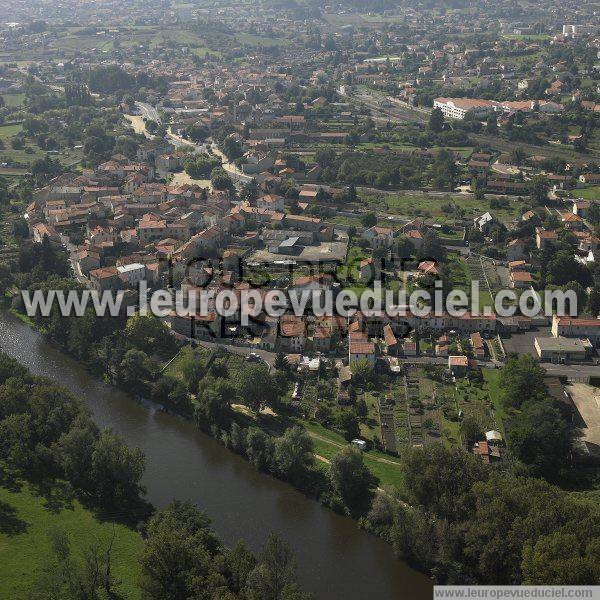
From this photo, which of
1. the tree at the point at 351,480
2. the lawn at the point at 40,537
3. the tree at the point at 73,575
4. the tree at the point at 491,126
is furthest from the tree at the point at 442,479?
the tree at the point at 491,126

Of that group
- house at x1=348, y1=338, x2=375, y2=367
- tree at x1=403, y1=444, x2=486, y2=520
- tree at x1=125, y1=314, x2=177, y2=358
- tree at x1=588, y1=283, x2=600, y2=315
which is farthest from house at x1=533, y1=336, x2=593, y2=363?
tree at x1=125, y1=314, x2=177, y2=358

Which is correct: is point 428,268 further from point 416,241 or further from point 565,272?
point 565,272

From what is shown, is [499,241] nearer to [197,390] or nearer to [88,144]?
[197,390]

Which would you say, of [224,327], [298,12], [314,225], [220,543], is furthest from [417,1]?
[220,543]

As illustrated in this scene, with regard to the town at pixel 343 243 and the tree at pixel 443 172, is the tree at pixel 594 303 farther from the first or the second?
the tree at pixel 443 172

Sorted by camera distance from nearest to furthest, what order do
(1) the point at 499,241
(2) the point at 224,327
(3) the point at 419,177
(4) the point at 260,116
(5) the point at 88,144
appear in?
(2) the point at 224,327, (1) the point at 499,241, (3) the point at 419,177, (5) the point at 88,144, (4) the point at 260,116

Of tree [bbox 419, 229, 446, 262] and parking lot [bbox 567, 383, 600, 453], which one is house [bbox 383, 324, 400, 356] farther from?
tree [bbox 419, 229, 446, 262]
